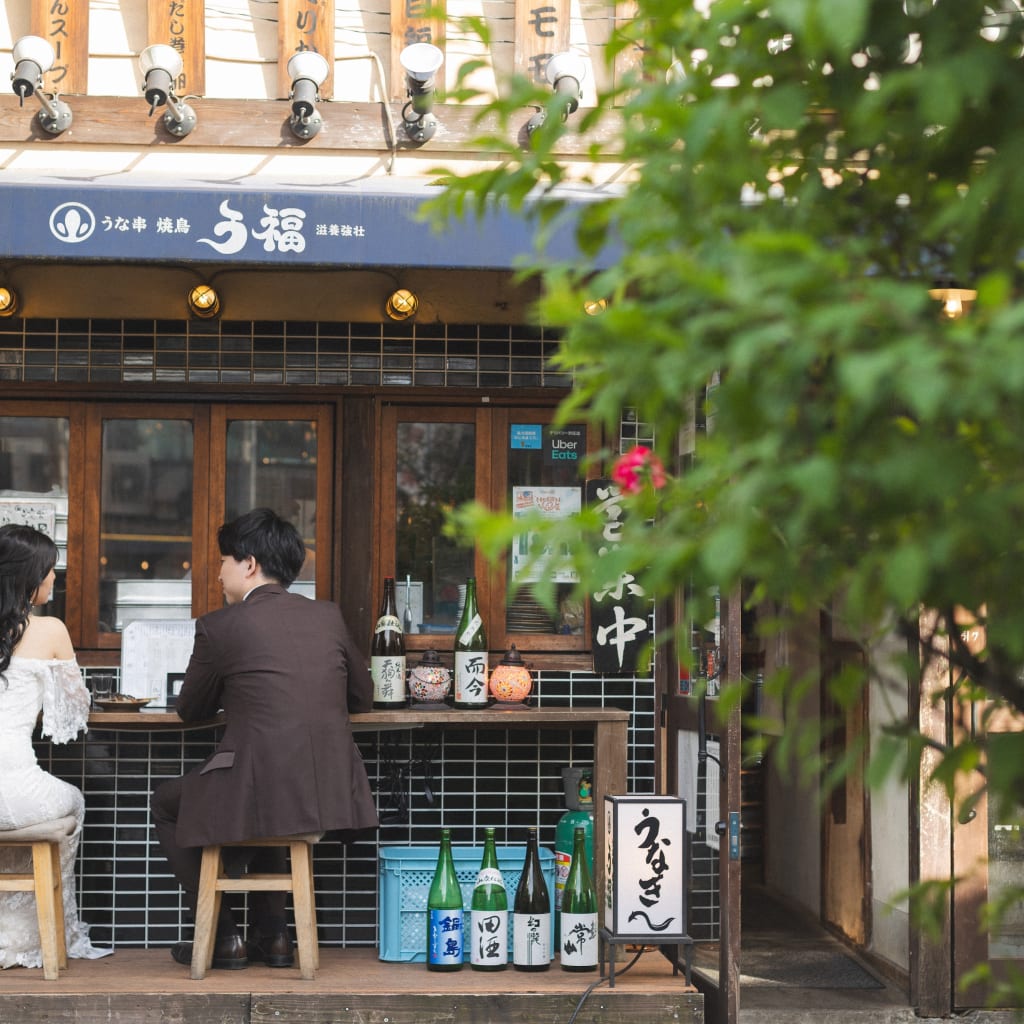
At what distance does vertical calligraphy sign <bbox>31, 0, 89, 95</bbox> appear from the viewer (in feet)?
17.6

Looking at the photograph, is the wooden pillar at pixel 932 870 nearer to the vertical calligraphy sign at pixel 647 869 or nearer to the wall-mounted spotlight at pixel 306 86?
the vertical calligraphy sign at pixel 647 869

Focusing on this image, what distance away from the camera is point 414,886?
519 cm

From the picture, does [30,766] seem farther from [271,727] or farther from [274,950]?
[274,950]

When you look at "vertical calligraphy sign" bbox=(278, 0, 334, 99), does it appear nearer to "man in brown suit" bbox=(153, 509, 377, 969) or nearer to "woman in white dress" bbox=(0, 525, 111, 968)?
"man in brown suit" bbox=(153, 509, 377, 969)

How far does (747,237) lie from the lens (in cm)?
125

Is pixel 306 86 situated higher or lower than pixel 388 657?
higher

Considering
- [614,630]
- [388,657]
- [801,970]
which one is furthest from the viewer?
[801,970]

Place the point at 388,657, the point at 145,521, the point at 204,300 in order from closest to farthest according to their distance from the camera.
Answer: the point at 388,657 < the point at 204,300 < the point at 145,521

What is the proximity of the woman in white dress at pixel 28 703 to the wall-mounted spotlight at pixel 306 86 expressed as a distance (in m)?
1.90

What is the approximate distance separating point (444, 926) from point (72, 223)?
2.80 m

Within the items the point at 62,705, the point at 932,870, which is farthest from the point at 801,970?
the point at 62,705

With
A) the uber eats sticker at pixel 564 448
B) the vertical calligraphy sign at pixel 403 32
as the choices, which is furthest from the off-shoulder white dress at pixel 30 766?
the vertical calligraphy sign at pixel 403 32

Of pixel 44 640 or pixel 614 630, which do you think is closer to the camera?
pixel 44 640

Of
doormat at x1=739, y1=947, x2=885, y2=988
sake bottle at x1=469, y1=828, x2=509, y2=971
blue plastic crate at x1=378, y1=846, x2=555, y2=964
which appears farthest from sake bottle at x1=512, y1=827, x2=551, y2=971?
doormat at x1=739, y1=947, x2=885, y2=988
